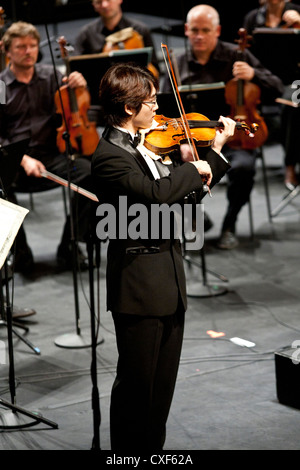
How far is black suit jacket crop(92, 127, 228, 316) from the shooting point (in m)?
2.21

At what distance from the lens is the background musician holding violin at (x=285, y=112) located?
5.94m

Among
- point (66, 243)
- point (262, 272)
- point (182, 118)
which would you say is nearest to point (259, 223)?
point (262, 272)

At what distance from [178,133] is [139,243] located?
36 cm

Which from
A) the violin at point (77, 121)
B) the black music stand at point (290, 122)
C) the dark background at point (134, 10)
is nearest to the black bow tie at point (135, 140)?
the violin at point (77, 121)

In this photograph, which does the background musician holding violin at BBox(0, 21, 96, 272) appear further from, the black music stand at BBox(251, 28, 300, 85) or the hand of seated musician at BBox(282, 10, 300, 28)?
the hand of seated musician at BBox(282, 10, 300, 28)

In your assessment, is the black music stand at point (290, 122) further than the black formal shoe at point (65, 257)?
Yes

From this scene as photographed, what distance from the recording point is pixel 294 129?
620cm

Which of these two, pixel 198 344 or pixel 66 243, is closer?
pixel 198 344

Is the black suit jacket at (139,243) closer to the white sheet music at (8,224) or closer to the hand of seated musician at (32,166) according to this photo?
the white sheet music at (8,224)

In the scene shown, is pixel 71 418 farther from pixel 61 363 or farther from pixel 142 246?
pixel 142 246

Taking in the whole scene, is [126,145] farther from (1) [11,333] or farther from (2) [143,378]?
(1) [11,333]

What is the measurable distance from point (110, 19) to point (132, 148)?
11.5 ft

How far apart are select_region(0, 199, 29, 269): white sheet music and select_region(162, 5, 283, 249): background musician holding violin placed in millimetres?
2696

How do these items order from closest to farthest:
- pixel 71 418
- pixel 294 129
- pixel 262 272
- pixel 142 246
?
pixel 142 246
pixel 71 418
pixel 262 272
pixel 294 129
